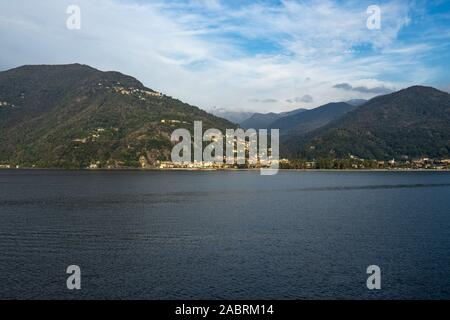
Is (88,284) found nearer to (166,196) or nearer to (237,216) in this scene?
(237,216)

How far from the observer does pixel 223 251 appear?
5294 cm

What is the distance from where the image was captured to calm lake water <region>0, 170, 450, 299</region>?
39344 mm

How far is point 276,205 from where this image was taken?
331ft

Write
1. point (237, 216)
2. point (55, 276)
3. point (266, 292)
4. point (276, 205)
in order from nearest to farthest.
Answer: point (266, 292) < point (55, 276) < point (237, 216) < point (276, 205)

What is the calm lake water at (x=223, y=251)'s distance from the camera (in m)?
39.3

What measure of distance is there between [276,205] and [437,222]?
34.1 meters

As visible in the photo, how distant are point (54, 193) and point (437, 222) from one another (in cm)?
9465

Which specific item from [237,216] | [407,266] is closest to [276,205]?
[237,216]

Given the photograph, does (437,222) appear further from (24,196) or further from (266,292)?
(24,196)

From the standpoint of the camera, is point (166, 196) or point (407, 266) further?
point (166, 196)
